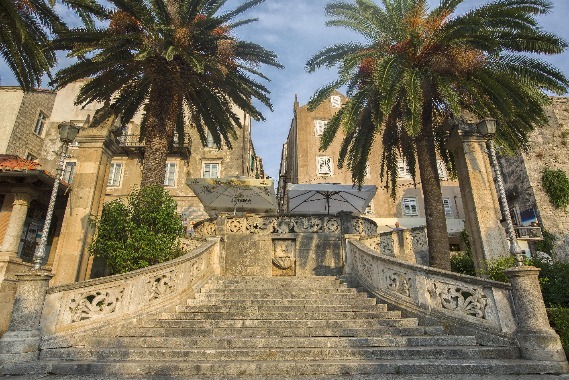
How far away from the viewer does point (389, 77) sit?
34.2 feet

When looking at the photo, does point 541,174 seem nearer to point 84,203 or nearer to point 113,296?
point 84,203

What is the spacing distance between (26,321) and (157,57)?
8.66m

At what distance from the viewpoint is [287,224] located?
13.4 meters

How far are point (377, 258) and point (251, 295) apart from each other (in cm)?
332

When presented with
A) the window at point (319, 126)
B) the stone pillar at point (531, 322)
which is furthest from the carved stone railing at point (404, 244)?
the window at point (319, 126)

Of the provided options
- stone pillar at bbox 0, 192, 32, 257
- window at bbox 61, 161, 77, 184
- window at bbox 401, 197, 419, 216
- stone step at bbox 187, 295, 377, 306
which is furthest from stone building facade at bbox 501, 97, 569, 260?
window at bbox 61, 161, 77, 184

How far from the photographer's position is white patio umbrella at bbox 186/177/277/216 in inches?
567

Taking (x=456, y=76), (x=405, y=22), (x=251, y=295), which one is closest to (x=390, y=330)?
(x=251, y=295)

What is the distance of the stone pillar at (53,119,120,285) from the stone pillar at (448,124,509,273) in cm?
1045

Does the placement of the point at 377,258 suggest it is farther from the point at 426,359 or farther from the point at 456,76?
the point at 456,76

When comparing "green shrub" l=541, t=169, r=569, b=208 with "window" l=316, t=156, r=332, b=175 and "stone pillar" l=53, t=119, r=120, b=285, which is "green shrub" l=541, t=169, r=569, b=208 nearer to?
"window" l=316, t=156, r=332, b=175

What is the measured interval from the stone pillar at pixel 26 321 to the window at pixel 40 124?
83.1ft

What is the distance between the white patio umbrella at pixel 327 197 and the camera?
15.0 m

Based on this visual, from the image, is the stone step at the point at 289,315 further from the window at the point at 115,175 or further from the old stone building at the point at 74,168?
the window at the point at 115,175
